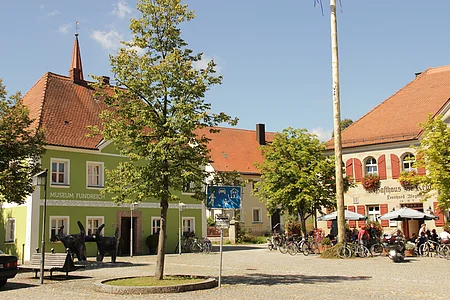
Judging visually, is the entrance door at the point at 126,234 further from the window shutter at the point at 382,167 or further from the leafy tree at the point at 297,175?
the window shutter at the point at 382,167

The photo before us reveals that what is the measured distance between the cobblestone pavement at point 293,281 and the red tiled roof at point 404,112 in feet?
46.4

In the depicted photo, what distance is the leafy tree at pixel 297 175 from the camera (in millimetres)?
29453

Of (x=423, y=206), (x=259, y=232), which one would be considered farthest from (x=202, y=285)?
(x=259, y=232)

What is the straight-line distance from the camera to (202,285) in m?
13.4

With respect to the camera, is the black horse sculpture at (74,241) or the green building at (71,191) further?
the green building at (71,191)

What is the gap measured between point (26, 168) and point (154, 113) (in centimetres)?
826

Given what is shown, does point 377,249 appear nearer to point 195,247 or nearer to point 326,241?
point 326,241

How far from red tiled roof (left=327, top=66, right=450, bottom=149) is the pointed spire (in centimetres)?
1773

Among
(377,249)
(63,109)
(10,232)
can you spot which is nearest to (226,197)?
(377,249)

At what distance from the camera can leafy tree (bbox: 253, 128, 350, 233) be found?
2945 centimetres

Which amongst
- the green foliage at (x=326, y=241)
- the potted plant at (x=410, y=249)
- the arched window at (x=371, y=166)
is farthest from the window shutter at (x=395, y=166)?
the potted plant at (x=410, y=249)

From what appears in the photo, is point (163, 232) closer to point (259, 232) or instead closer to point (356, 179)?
point (356, 179)

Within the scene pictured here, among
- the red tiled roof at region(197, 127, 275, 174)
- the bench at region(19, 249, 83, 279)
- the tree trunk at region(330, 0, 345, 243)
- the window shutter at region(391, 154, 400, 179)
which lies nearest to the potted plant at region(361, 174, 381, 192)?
the window shutter at region(391, 154, 400, 179)

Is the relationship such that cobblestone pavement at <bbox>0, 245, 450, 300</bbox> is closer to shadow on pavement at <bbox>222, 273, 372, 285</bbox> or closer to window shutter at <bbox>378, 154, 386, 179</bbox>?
shadow on pavement at <bbox>222, 273, 372, 285</bbox>
